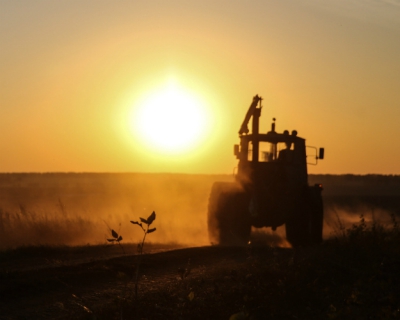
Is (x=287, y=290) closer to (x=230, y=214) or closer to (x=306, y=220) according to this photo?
(x=230, y=214)

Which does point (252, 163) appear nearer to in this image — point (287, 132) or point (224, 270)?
point (287, 132)

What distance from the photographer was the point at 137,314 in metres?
10.5

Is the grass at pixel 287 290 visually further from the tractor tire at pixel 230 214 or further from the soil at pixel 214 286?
the tractor tire at pixel 230 214

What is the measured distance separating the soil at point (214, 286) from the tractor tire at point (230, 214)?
15.9ft

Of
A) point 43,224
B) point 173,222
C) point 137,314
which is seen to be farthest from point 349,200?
point 137,314

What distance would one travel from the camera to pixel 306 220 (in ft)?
72.4

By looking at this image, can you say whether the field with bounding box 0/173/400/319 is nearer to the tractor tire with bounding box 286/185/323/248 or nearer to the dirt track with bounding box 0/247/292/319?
the dirt track with bounding box 0/247/292/319

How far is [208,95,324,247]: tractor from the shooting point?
71.0ft

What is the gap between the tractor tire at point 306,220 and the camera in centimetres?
2203

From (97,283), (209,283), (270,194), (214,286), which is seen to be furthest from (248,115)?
(214,286)

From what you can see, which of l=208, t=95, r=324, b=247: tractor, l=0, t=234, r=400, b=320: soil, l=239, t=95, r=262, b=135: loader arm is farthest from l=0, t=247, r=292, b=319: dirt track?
l=239, t=95, r=262, b=135: loader arm

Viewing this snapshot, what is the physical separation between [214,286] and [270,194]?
980 cm

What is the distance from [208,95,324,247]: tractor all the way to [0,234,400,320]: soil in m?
4.84

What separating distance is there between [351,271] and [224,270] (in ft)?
7.23
